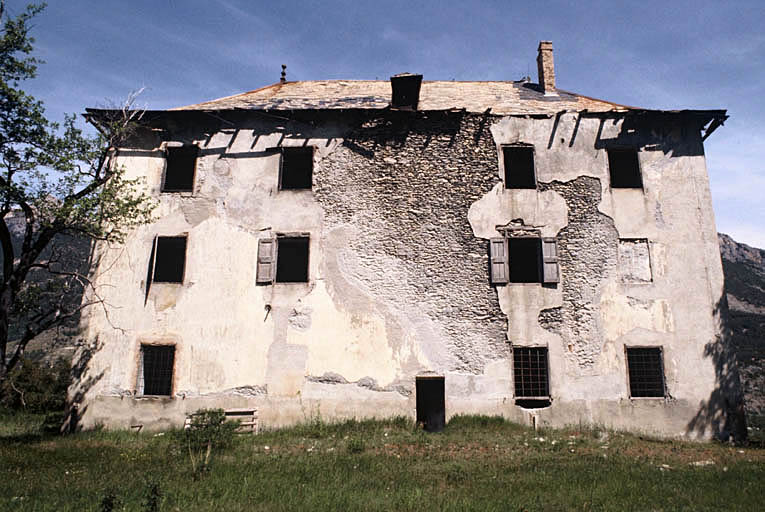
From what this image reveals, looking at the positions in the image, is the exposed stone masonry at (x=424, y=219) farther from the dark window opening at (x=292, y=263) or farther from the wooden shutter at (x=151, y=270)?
the wooden shutter at (x=151, y=270)

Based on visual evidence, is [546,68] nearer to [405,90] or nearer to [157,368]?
[405,90]

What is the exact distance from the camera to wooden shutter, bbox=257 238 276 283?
13391 millimetres

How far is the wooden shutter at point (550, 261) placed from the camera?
1317 cm

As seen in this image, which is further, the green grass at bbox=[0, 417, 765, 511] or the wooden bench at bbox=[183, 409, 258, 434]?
the wooden bench at bbox=[183, 409, 258, 434]

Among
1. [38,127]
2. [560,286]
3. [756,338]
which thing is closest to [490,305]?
[560,286]

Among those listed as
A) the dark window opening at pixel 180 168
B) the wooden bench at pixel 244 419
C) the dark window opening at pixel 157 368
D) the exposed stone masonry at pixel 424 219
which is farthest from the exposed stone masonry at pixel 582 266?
the dark window opening at pixel 180 168

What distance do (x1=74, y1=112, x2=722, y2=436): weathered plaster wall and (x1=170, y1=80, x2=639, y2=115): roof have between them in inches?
29.5

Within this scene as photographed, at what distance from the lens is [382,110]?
1432 cm

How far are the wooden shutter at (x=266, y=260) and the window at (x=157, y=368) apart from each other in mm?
3040

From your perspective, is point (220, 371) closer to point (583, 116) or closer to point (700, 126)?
point (583, 116)

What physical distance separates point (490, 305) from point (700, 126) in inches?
323

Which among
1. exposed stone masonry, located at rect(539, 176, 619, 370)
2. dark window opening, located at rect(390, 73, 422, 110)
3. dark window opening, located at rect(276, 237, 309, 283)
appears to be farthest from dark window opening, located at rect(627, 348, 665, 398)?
dark window opening, located at rect(276, 237, 309, 283)

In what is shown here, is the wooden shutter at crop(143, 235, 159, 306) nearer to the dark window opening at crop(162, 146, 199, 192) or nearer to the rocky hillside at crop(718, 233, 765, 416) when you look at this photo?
the dark window opening at crop(162, 146, 199, 192)

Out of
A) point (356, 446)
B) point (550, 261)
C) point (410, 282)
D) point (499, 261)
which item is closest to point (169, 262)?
point (410, 282)
